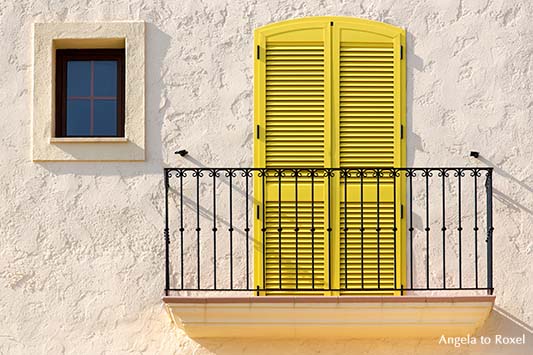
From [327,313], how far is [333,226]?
3.03 feet

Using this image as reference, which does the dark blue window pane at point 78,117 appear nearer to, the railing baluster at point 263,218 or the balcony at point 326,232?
the balcony at point 326,232

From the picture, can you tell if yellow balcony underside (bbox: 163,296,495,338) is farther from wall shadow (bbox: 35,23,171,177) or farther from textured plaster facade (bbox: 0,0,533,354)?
wall shadow (bbox: 35,23,171,177)

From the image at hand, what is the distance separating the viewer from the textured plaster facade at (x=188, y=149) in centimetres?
1184

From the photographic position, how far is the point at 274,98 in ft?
39.3

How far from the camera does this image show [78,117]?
1227 cm

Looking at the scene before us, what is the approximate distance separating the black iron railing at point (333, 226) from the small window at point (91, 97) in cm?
90

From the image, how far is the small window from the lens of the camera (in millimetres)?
12234

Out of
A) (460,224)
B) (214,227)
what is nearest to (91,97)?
(214,227)

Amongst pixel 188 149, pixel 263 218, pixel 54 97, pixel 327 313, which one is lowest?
→ pixel 327 313

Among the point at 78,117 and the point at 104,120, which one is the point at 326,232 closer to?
the point at 104,120

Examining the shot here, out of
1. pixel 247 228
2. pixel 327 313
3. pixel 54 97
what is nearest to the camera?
pixel 327 313

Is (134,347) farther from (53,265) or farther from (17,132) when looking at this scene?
(17,132)

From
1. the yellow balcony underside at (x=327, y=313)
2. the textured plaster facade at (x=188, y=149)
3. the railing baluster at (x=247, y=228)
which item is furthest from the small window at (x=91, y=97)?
the yellow balcony underside at (x=327, y=313)

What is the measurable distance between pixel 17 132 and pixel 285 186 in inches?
104
